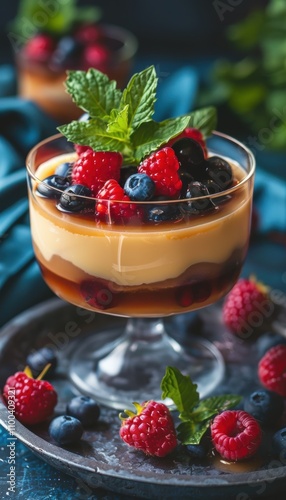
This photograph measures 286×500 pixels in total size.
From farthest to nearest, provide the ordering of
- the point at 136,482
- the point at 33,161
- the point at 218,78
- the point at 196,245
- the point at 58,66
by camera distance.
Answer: the point at 218,78 < the point at 58,66 < the point at 33,161 < the point at 196,245 < the point at 136,482

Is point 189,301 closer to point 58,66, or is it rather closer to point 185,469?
point 185,469

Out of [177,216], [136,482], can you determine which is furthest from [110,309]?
[136,482]

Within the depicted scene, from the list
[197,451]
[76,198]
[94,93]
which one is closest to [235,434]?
[197,451]

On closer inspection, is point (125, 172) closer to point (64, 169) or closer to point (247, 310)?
point (64, 169)

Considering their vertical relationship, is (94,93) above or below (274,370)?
above

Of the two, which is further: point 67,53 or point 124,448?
point 67,53

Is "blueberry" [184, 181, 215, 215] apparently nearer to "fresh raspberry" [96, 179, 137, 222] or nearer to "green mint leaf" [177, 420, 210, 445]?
"fresh raspberry" [96, 179, 137, 222]
